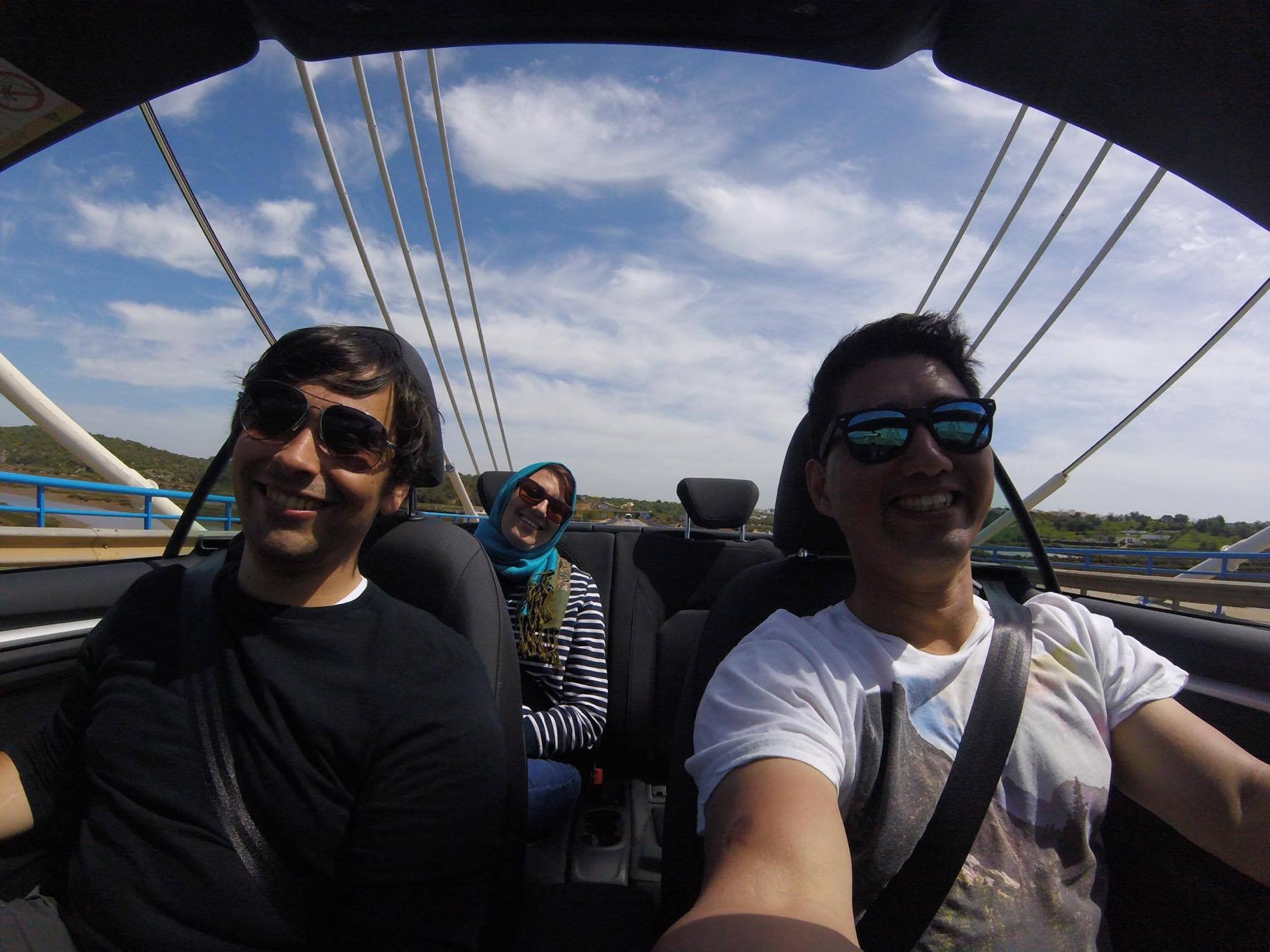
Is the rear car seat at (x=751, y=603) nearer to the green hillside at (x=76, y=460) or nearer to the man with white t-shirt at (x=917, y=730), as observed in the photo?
the man with white t-shirt at (x=917, y=730)

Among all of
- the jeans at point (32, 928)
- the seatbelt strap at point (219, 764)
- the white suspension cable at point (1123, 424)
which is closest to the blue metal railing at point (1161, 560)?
the white suspension cable at point (1123, 424)

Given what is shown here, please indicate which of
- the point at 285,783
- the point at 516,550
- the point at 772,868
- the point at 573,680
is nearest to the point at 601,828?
the point at 573,680

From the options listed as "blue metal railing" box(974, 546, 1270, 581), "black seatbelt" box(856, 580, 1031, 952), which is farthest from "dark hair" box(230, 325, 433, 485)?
"blue metal railing" box(974, 546, 1270, 581)

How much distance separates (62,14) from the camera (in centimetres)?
124

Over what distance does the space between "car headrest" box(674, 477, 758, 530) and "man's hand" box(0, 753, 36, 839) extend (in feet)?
9.96

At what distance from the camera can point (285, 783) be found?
136 centimetres

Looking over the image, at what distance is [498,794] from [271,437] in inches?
35.3

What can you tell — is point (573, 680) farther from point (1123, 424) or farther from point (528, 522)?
point (1123, 424)

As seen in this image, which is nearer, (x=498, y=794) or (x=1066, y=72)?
(x=1066, y=72)

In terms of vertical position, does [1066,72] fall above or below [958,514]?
above

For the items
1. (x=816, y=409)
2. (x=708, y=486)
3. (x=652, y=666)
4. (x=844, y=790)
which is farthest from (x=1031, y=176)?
(x=844, y=790)

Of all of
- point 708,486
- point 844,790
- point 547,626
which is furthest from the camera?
point 708,486

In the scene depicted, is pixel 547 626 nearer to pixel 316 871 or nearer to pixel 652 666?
pixel 652 666

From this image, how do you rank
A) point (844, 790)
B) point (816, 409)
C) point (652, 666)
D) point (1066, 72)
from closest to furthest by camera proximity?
1. point (844, 790)
2. point (1066, 72)
3. point (816, 409)
4. point (652, 666)
